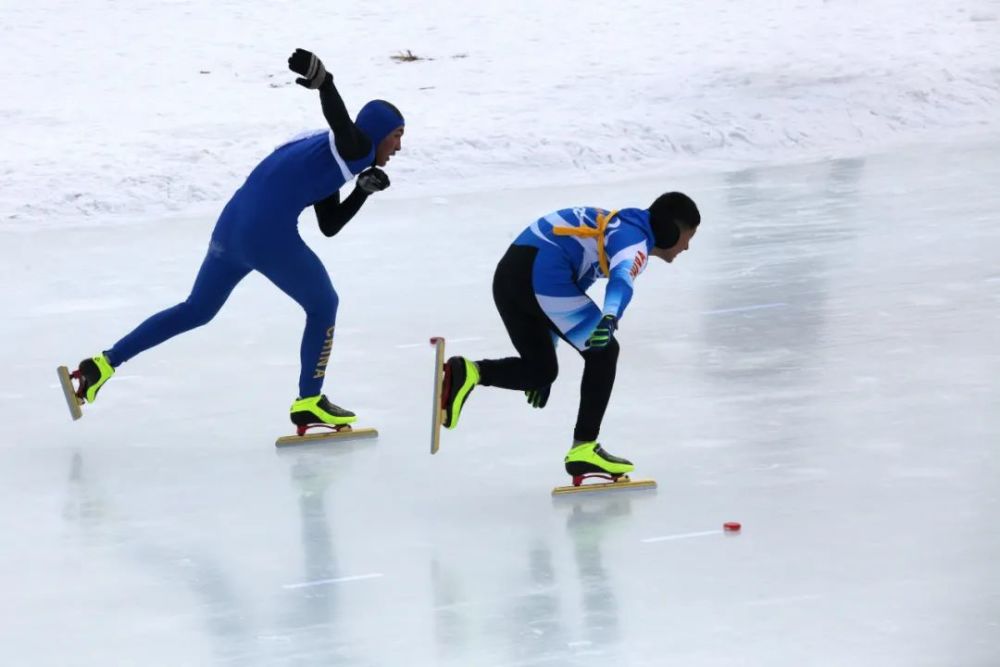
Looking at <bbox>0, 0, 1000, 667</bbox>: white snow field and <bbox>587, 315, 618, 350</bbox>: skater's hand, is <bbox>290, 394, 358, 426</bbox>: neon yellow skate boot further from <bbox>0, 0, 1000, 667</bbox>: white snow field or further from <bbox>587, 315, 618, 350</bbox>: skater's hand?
<bbox>587, 315, 618, 350</bbox>: skater's hand

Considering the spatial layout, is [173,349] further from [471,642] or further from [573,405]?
[471,642]

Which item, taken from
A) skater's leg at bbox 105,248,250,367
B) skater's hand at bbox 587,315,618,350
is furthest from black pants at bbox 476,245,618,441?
skater's leg at bbox 105,248,250,367

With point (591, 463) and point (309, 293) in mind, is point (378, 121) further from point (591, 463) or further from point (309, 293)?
point (591, 463)

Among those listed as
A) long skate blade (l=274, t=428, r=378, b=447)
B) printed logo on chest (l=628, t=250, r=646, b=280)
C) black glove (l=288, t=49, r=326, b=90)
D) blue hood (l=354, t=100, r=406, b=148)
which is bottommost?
long skate blade (l=274, t=428, r=378, b=447)

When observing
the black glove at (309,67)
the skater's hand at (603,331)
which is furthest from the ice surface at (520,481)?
the black glove at (309,67)

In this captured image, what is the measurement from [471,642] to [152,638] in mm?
872

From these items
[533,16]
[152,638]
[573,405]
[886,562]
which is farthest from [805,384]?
[533,16]

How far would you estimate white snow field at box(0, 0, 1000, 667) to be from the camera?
4.99 meters

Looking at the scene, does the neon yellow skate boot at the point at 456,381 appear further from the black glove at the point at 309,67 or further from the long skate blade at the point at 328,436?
the black glove at the point at 309,67

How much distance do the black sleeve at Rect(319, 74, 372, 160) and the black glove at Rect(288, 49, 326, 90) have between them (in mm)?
27

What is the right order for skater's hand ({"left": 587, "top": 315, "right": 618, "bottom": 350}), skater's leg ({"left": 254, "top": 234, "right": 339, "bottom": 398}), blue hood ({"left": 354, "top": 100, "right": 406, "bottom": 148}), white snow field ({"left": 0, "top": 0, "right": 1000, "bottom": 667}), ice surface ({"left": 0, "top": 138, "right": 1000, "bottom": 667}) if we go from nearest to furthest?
ice surface ({"left": 0, "top": 138, "right": 1000, "bottom": 667}), white snow field ({"left": 0, "top": 0, "right": 1000, "bottom": 667}), skater's hand ({"left": 587, "top": 315, "right": 618, "bottom": 350}), blue hood ({"left": 354, "top": 100, "right": 406, "bottom": 148}), skater's leg ({"left": 254, "top": 234, "right": 339, "bottom": 398})

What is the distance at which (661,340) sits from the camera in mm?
8602

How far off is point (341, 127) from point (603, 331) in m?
1.45

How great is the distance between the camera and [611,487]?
20.4 feet
